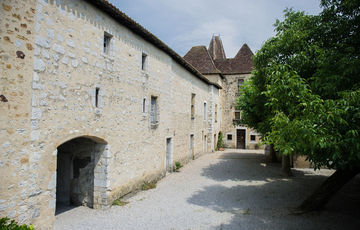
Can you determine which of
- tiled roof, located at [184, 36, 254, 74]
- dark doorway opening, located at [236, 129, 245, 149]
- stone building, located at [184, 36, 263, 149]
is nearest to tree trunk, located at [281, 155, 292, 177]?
stone building, located at [184, 36, 263, 149]

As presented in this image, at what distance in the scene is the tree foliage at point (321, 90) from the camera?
3.79m

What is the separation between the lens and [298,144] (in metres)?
3.98

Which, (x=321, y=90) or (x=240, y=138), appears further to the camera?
(x=240, y=138)

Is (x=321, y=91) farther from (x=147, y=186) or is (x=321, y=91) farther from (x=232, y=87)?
(x=232, y=87)

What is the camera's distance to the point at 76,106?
550 cm

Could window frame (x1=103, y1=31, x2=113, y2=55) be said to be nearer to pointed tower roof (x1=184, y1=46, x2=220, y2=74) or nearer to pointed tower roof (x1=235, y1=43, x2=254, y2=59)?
pointed tower roof (x1=184, y1=46, x2=220, y2=74)

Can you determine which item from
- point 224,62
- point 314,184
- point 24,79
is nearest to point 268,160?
point 314,184

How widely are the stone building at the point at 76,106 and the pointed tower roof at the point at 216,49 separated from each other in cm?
1636

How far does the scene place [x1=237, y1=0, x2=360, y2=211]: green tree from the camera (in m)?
3.81

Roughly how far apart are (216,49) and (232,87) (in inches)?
245

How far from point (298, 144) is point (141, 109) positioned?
5.83m

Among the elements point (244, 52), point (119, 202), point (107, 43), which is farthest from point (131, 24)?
point (244, 52)

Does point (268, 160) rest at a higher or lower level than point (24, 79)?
lower

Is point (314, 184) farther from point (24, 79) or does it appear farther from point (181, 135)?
point (24, 79)
